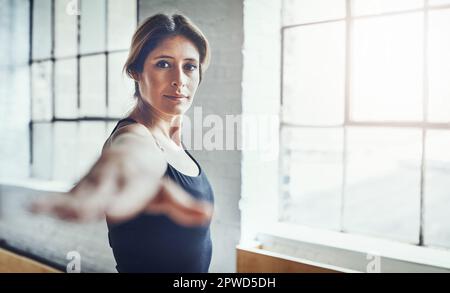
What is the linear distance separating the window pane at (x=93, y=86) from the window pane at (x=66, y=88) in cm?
5

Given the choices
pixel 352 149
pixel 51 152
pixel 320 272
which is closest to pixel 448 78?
pixel 352 149

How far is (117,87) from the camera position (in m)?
2.04

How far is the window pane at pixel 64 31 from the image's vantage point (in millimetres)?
2256

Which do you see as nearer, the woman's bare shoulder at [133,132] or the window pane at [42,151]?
the woman's bare shoulder at [133,132]

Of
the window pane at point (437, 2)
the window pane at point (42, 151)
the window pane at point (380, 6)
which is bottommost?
the window pane at point (42, 151)

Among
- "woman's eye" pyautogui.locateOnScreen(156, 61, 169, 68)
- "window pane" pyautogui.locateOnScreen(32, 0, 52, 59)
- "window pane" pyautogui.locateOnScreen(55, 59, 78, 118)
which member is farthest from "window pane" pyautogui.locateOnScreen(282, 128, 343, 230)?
"window pane" pyautogui.locateOnScreen(32, 0, 52, 59)

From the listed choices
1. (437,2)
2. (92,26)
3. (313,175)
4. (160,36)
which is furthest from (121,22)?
(437,2)

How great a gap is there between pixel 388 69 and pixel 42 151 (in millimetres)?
1968

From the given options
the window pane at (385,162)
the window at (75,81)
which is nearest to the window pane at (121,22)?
the window at (75,81)

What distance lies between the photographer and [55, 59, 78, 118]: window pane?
7.37ft

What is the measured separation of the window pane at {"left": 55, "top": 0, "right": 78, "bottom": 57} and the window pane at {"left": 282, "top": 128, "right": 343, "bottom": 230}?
131cm

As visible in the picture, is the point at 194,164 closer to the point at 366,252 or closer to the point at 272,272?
the point at 272,272

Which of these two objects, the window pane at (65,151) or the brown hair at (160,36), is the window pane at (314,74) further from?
the window pane at (65,151)

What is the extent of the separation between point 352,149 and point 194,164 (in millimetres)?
670
